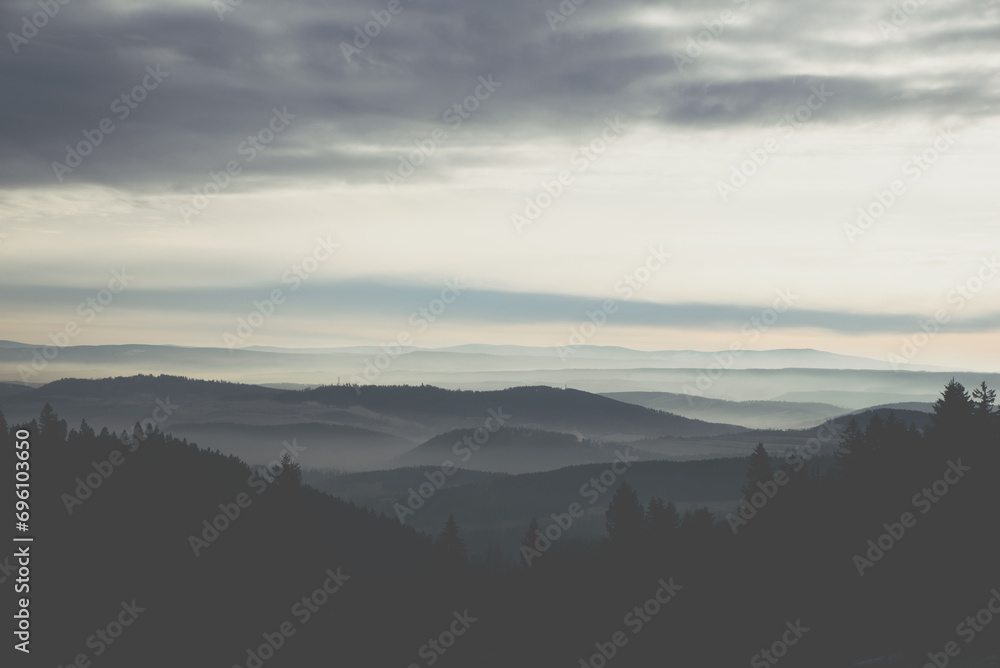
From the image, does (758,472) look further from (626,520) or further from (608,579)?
(608,579)

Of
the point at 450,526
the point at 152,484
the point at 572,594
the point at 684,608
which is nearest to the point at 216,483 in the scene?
the point at 152,484

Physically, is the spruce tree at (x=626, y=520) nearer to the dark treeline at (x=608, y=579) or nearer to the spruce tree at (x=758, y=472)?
the dark treeline at (x=608, y=579)

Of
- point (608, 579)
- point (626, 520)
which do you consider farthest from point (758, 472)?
point (608, 579)

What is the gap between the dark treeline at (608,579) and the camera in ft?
205

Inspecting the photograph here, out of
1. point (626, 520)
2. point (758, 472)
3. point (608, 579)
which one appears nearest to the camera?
point (626, 520)

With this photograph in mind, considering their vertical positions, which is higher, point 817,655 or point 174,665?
point 817,655

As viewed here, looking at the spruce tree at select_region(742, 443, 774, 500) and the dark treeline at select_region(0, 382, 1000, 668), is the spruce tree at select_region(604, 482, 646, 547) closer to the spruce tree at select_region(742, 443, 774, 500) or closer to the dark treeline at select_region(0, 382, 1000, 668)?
the dark treeline at select_region(0, 382, 1000, 668)

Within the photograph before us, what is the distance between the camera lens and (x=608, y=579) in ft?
238

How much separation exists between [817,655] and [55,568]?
245 feet

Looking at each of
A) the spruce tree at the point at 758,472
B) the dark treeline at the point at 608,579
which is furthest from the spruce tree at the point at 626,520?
the spruce tree at the point at 758,472

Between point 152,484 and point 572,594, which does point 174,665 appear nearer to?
point 152,484

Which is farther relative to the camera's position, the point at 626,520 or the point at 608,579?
the point at 608,579

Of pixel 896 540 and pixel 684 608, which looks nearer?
pixel 896 540

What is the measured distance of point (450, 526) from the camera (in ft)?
277
